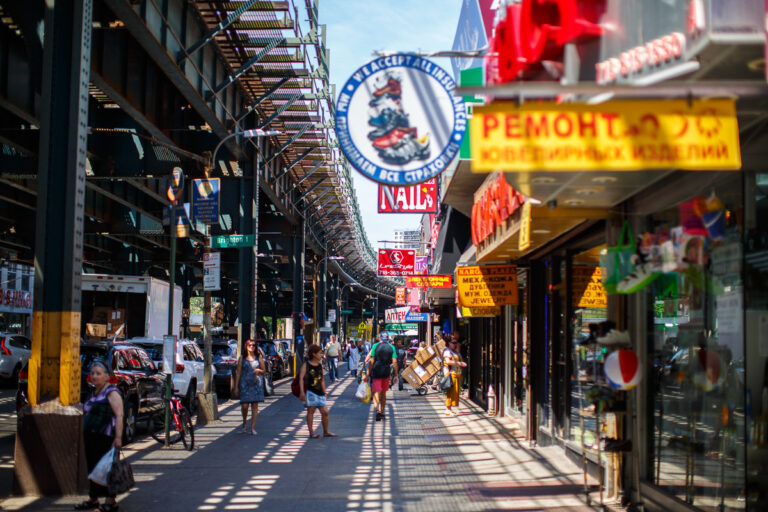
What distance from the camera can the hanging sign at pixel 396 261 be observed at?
38.5 meters

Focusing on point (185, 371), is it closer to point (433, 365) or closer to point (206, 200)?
point (206, 200)

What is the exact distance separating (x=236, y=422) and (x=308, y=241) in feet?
90.1

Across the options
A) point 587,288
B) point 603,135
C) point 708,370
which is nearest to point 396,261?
point 587,288

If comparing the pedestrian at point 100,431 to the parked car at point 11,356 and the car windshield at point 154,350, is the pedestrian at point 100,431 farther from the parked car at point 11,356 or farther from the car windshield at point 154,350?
the parked car at point 11,356

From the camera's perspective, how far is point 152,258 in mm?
40469

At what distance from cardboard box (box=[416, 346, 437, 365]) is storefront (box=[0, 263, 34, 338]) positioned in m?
29.0

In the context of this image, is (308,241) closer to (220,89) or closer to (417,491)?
(220,89)

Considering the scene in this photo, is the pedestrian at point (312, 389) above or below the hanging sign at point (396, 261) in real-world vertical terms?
below

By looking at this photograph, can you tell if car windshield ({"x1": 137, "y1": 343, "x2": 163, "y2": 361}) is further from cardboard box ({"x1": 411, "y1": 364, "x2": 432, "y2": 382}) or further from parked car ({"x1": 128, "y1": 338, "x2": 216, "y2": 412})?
cardboard box ({"x1": 411, "y1": 364, "x2": 432, "y2": 382})

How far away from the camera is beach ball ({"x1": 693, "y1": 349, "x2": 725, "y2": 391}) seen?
269 inches

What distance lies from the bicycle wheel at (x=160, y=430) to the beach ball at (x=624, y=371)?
317 inches

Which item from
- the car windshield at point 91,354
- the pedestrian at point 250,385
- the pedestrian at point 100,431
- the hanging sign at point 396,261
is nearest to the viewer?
the pedestrian at point 100,431

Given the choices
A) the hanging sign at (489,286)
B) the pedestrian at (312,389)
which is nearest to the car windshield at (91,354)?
the pedestrian at (312,389)

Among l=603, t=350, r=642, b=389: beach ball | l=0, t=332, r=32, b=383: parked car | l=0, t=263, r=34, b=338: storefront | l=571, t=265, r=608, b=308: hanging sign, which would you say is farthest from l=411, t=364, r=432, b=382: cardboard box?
l=0, t=263, r=34, b=338: storefront
